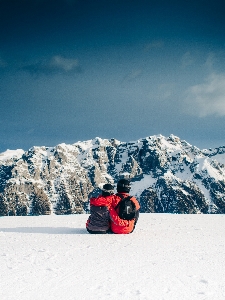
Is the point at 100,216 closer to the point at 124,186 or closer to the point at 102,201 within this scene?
the point at 102,201

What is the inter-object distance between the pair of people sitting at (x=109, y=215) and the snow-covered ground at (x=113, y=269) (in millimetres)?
1084

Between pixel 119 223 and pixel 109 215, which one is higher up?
pixel 109 215

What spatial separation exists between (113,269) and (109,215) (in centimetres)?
386

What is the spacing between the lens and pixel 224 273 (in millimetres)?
4160

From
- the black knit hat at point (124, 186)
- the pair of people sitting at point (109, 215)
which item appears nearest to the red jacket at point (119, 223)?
the pair of people sitting at point (109, 215)

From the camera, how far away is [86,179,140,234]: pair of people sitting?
320 inches

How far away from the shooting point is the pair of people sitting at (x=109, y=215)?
8.14 m

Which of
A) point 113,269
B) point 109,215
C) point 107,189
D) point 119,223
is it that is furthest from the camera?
point 107,189

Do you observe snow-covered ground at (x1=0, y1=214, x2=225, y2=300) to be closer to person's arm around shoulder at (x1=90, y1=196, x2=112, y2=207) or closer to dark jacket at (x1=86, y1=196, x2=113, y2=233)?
dark jacket at (x1=86, y1=196, x2=113, y2=233)

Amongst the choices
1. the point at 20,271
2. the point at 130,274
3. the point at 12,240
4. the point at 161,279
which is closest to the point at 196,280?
the point at 161,279

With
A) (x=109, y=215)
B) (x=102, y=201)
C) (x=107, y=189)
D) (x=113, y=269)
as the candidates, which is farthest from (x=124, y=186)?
(x=113, y=269)

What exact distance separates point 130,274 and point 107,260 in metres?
0.95

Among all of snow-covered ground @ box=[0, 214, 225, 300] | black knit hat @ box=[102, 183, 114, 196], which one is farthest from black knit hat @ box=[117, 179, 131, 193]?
snow-covered ground @ box=[0, 214, 225, 300]

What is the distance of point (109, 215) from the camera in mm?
8289
